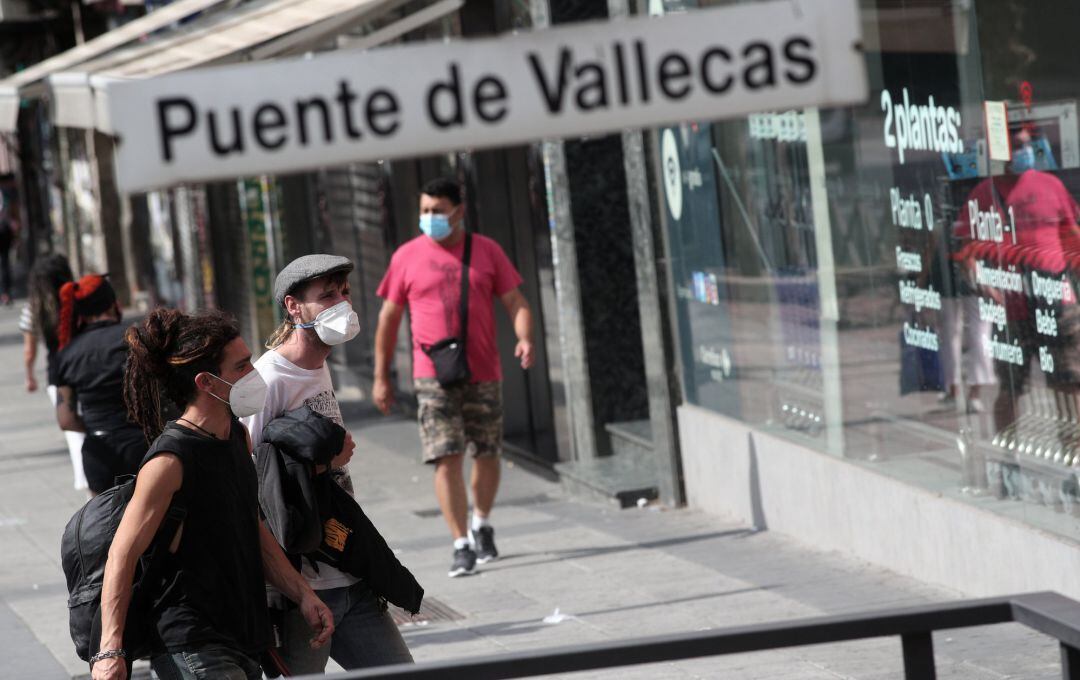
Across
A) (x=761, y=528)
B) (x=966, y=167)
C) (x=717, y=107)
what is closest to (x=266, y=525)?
(x=717, y=107)

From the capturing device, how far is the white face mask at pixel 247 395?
4.48 metres

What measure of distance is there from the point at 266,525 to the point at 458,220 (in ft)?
13.4

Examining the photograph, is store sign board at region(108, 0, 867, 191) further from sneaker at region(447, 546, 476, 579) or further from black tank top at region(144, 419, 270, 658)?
sneaker at region(447, 546, 476, 579)

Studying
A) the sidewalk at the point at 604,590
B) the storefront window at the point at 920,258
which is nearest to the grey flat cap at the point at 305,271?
A: the sidewalk at the point at 604,590

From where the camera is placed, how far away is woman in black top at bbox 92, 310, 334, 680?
426cm

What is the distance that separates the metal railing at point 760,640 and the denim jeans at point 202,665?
140 centimetres

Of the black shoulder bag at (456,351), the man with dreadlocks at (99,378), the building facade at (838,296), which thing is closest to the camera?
the building facade at (838,296)

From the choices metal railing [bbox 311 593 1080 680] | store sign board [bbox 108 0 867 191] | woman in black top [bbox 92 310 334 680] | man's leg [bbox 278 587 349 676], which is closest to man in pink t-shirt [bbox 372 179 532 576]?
man's leg [bbox 278 587 349 676]

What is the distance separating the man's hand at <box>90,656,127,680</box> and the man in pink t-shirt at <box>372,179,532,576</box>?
4414mm

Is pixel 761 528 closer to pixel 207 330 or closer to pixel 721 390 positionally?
pixel 721 390

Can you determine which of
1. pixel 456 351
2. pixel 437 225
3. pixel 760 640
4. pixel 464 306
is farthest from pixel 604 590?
pixel 760 640

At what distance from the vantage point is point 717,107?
2.88 meters

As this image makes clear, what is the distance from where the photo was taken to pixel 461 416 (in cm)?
877

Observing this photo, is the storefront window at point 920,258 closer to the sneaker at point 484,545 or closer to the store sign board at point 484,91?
the sneaker at point 484,545
